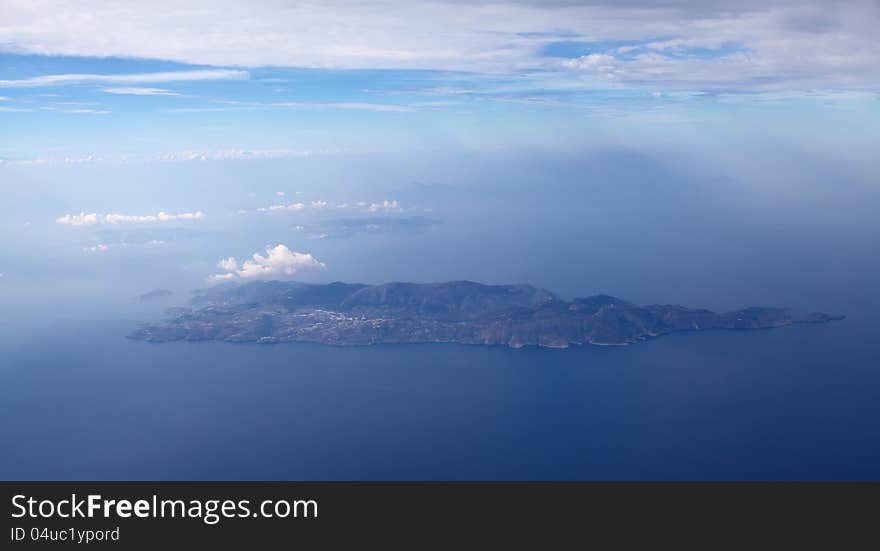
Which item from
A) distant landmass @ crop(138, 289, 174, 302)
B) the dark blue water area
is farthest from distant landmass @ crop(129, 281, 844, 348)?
distant landmass @ crop(138, 289, 174, 302)

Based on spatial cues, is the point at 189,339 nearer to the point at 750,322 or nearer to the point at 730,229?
the point at 750,322

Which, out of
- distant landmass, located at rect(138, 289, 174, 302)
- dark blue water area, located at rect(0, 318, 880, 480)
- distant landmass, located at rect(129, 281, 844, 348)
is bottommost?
dark blue water area, located at rect(0, 318, 880, 480)

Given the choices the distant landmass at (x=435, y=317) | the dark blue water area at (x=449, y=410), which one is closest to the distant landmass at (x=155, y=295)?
the distant landmass at (x=435, y=317)

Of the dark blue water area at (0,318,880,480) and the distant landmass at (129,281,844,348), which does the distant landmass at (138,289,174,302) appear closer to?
the distant landmass at (129,281,844,348)

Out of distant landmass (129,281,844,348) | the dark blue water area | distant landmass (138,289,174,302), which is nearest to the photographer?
the dark blue water area

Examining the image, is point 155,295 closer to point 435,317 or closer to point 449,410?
point 435,317

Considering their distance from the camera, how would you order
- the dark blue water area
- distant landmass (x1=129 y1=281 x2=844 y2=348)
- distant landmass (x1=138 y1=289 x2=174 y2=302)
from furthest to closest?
distant landmass (x1=138 y1=289 x2=174 y2=302) → distant landmass (x1=129 y1=281 x2=844 y2=348) → the dark blue water area

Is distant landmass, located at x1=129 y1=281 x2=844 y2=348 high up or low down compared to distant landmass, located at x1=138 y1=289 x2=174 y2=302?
down

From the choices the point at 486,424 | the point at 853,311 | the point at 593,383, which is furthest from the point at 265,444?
the point at 853,311
